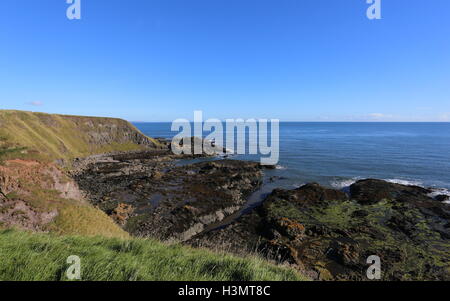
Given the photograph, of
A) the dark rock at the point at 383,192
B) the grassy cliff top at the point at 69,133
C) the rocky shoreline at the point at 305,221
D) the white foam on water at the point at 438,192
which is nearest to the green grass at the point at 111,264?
the rocky shoreline at the point at 305,221

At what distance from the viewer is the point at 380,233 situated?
21672 mm

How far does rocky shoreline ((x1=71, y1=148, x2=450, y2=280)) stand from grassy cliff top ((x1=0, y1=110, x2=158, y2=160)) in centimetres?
2378

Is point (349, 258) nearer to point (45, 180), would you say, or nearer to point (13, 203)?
point (13, 203)

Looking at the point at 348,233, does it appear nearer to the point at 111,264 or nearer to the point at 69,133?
the point at 111,264

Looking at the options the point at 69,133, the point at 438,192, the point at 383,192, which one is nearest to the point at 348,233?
the point at 383,192

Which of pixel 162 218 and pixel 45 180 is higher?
pixel 45 180

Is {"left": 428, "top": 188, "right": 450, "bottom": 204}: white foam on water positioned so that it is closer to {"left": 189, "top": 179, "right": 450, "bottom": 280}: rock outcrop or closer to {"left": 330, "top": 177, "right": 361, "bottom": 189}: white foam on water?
{"left": 189, "top": 179, "right": 450, "bottom": 280}: rock outcrop

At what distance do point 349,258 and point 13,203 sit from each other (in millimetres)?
28018

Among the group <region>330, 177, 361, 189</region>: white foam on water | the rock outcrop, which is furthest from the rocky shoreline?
<region>330, 177, 361, 189</region>: white foam on water

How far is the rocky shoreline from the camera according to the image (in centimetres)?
1750

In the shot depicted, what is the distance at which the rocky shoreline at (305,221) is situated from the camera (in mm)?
17500

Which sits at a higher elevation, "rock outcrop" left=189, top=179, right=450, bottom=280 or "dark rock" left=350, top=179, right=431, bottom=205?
"dark rock" left=350, top=179, right=431, bottom=205
